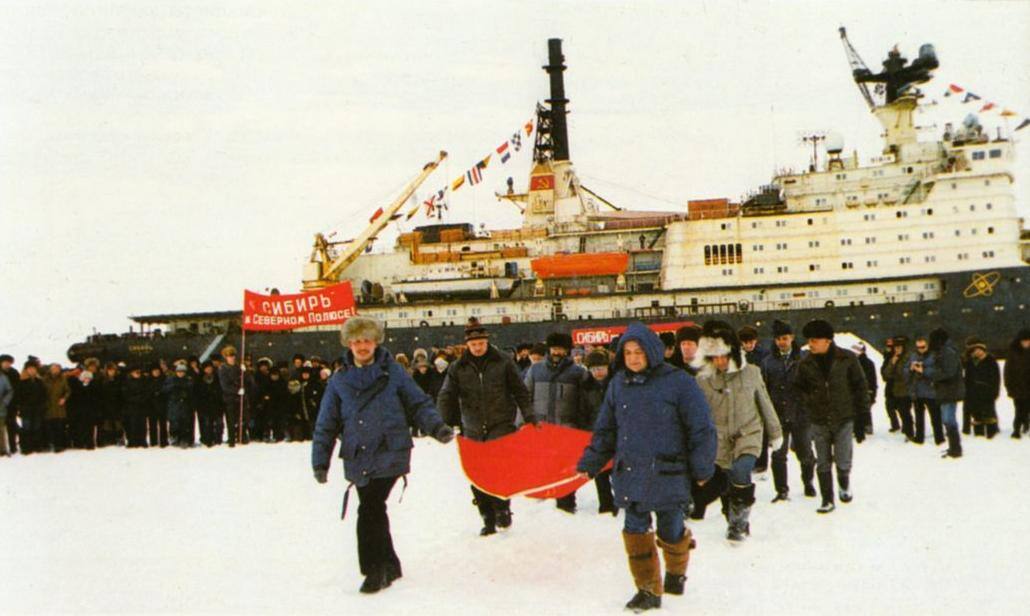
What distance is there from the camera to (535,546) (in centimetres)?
571

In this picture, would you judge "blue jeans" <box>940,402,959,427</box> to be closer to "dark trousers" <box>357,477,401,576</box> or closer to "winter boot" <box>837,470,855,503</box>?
"winter boot" <box>837,470,855,503</box>

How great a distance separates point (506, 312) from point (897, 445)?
19.8 metres

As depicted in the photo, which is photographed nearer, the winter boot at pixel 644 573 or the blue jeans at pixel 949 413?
the winter boot at pixel 644 573

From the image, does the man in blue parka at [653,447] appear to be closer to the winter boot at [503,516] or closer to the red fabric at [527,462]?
the red fabric at [527,462]

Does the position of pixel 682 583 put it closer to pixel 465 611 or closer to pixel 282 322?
pixel 465 611

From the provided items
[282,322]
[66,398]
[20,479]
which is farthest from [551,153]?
[20,479]

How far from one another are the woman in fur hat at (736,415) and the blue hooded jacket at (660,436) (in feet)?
4.85

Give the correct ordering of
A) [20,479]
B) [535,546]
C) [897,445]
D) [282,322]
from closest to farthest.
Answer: [535,546] < [20,479] < [897,445] < [282,322]

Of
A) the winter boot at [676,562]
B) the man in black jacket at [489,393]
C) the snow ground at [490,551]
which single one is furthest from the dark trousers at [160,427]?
the winter boot at [676,562]

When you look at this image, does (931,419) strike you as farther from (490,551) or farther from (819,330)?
(490,551)

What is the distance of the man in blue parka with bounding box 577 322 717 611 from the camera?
416 centimetres

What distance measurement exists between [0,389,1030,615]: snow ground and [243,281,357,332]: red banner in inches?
238

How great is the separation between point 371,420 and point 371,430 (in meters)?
0.06

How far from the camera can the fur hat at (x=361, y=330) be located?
4.81 m
